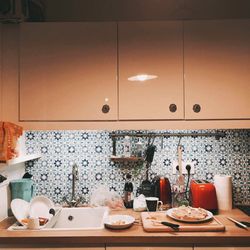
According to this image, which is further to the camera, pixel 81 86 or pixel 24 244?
pixel 81 86

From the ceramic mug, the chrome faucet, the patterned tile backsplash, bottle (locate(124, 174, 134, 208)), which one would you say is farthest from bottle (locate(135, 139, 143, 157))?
the chrome faucet

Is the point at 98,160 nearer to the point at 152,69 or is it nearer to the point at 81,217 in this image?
the point at 81,217

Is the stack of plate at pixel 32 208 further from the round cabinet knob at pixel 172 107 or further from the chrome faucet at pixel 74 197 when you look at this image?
the round cabinet knob at pixel 172 107

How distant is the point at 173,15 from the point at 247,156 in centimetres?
121

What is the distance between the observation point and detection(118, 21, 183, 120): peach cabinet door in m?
2.00

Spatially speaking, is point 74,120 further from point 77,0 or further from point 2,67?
point 77,0

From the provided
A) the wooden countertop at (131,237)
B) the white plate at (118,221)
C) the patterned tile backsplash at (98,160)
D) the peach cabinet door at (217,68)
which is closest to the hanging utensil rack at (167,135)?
the patterned tile backsplash at (98,160)

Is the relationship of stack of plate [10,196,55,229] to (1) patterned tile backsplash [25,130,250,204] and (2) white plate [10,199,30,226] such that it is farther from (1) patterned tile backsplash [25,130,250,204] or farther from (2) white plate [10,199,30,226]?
(1) patterned tile backsplash [25,130,250,204]

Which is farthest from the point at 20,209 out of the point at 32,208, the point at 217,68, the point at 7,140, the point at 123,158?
the point at 217,68

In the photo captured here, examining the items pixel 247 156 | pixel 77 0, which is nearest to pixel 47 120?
pixel 77 0

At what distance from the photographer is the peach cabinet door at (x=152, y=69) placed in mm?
2004

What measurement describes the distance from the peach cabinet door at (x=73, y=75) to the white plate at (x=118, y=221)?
63 centimetres

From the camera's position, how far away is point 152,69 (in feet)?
6.59

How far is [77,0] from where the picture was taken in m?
2.41
